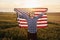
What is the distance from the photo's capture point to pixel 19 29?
1.63 m

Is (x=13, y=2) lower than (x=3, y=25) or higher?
higher

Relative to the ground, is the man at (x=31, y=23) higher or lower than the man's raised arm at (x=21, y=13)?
lower

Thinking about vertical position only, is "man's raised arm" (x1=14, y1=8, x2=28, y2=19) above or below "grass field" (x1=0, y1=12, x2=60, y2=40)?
above

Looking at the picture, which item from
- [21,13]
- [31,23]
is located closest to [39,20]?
[31,23]

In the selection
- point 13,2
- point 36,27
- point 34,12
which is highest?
point 13,2

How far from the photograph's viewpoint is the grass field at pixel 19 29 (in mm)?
1620

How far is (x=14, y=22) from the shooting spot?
1.64 metres

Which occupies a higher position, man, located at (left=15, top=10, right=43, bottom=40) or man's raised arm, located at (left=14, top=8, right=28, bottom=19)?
man's raised arm, located at (left=14, top=8, right=28, bottom=19)

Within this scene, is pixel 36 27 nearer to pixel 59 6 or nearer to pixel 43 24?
pixel 43 24

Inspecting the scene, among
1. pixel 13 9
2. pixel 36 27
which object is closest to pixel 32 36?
pixel 36 27

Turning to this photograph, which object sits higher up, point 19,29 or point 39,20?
point 39,20

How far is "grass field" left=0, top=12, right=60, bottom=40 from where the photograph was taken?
1620mm

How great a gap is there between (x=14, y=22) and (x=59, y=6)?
0.56m

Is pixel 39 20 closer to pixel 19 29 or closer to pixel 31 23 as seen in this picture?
pixel 31 23
